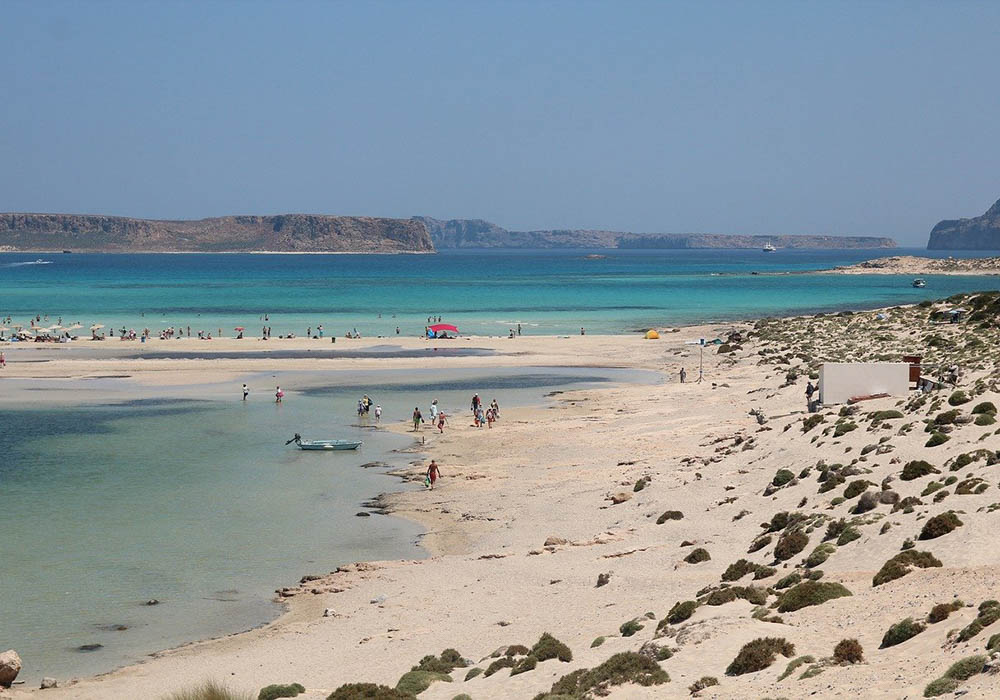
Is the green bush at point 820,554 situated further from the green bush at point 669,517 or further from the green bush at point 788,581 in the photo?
the green bush at point 669,517

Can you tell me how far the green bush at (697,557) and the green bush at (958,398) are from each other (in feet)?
32.4

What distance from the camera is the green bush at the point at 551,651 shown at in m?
15.6

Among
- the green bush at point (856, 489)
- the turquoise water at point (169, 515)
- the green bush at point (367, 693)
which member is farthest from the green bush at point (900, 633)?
the turquoise water at point (169, 515)

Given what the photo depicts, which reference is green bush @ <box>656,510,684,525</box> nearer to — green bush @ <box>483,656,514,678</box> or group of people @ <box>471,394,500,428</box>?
green bush @ <box>483,656,514,678</box>

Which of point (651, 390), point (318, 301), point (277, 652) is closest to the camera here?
point (277, 652)

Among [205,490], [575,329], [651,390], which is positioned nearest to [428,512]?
[205,490]

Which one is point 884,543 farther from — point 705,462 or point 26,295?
point 26,295

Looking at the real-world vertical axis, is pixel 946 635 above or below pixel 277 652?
above

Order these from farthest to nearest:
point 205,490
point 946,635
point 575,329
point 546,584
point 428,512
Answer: point 575,329 → point 205,490 → point 428,512 → point 546,584 → point 946,635

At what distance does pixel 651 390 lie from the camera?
48.9 m

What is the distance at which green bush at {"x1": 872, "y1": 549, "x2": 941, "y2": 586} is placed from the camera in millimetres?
16297

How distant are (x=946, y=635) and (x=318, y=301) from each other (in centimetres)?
11263

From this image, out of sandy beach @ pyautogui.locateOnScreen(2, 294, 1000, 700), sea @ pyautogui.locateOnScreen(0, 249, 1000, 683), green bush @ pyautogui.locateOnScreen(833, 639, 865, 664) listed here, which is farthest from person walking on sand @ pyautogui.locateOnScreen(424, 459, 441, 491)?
green bush @ pyautogui.locateOnScreen(833, 639, 865, 664)

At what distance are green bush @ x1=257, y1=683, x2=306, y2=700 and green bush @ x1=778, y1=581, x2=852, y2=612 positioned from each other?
7329 millimetres
